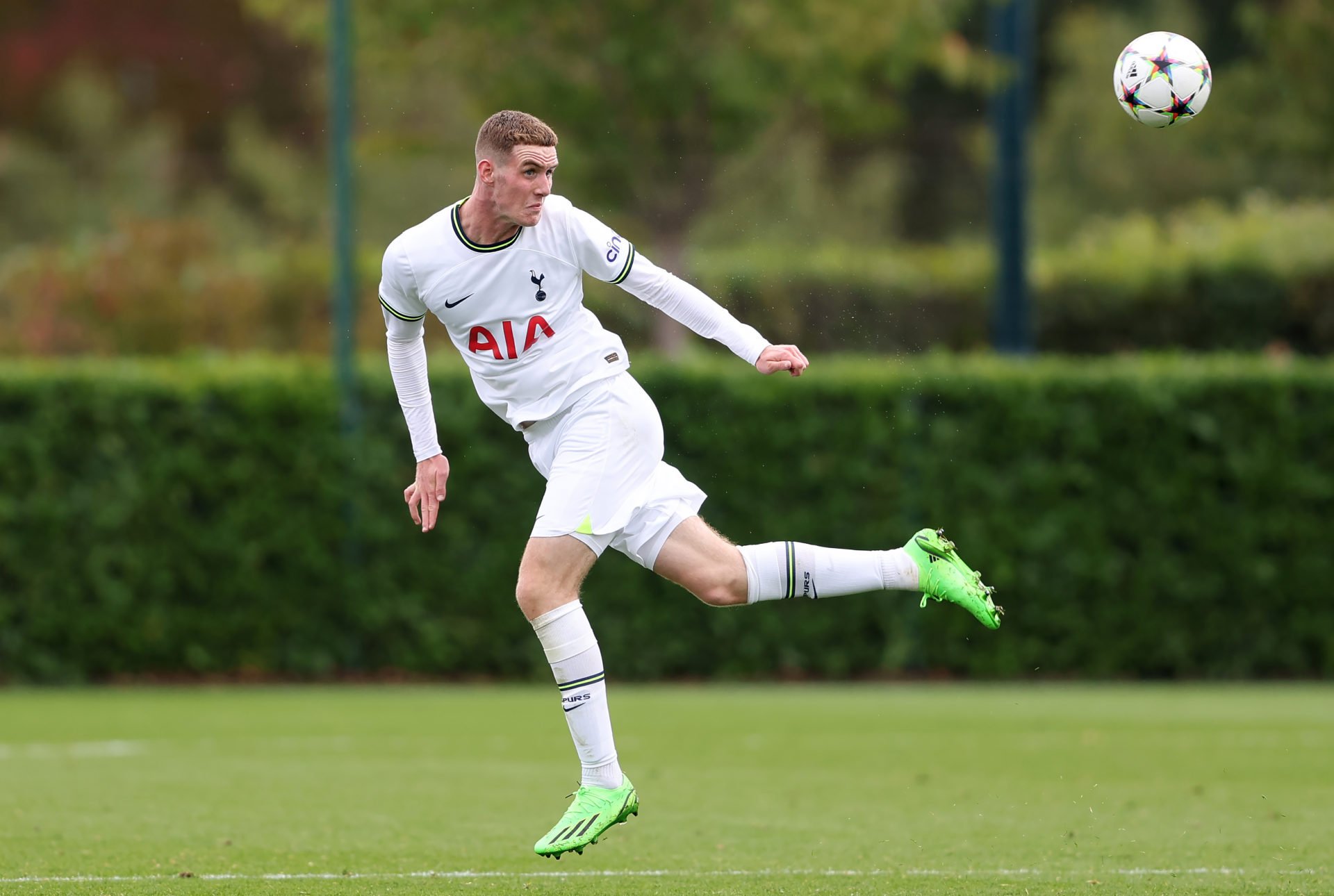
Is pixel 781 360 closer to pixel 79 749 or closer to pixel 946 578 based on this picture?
pixel 946 578

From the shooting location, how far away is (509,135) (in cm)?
A: 676

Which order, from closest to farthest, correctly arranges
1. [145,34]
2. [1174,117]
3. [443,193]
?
[1174,117]
[443,193]
[145,34]

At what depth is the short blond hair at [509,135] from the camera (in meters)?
6.77

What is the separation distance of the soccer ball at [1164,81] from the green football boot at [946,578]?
2042 millimetres

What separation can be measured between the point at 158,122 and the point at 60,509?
855 inches

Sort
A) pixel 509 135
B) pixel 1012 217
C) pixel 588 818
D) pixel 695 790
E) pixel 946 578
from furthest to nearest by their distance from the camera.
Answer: pixel 1012 217 < pixel 695 790 < pixel 946 578 < pixel 509 135 < pixel 588 818

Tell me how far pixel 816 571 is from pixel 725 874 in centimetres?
120

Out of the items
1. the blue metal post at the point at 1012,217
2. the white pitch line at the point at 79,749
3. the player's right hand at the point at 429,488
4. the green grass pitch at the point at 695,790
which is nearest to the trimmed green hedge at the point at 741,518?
the green grass pitch at the point at 695,790

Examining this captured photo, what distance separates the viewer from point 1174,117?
7953 millimetres

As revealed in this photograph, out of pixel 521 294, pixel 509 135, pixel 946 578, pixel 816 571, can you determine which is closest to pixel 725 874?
pixel 816 571

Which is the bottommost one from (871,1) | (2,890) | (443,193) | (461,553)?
(2,890)

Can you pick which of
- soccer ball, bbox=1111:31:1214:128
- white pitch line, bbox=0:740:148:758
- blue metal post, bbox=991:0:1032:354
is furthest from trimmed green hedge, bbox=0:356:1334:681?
soccer ball, bbox=1111:31:1214:128

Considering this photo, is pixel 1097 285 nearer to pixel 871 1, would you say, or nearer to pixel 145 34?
pixel 871 1

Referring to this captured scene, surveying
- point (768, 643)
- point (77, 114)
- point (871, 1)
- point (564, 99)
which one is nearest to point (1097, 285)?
point (871, 1)
